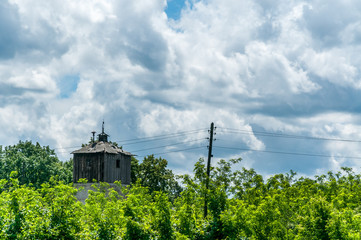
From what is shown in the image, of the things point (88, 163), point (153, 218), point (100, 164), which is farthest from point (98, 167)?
point (153, 218)

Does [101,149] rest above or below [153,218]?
above

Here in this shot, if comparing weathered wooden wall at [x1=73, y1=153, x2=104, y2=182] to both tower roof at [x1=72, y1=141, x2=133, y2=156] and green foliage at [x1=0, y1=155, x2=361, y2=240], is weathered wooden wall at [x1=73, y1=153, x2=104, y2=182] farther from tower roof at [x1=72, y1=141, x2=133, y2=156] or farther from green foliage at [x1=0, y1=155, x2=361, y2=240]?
green foliage at [x1=0, y1=155, x2=361, y2=240]

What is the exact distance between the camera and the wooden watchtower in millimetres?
59219

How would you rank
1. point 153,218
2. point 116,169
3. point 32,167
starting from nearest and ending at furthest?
point 153,218 < point 116,169 < point 32,167

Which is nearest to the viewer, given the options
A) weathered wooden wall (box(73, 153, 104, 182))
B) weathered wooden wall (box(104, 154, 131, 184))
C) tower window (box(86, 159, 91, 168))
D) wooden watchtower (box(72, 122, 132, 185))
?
weathered wooden wall (box(73, 153, 104, 182))

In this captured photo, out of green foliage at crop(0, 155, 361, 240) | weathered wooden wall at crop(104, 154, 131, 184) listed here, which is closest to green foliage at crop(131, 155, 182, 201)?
weathered wooden wall at crop(104, 154, 131, 184)

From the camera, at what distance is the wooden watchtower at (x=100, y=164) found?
59.2 meters

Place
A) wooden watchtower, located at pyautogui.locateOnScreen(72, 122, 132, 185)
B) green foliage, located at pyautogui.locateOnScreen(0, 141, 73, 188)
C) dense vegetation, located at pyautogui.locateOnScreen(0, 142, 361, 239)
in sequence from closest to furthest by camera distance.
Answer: dense vegetation, located at pyautogui.locateOnScreen(0, 142, 361, 239) → wooden watchtower, located at pyautogui.locateOnScreen(72, 122, 132, 185) → green foliage, located at pyautogui.locateOnScreen(0, 141, 73, 188)

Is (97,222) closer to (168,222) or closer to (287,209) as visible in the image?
(168,222)

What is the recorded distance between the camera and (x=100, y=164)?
5931 centimetres

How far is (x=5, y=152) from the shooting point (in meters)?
70.3

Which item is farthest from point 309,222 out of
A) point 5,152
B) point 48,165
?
point 5,152

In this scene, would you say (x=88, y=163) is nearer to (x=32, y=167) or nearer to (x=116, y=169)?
(x=116, y=169)

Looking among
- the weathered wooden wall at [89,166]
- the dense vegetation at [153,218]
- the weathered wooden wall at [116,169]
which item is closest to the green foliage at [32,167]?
the weathered wooden wall at [89,166]
